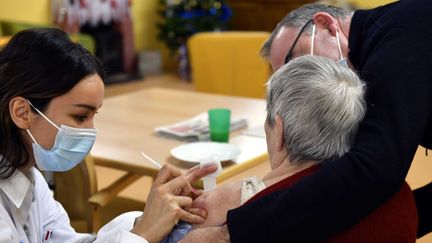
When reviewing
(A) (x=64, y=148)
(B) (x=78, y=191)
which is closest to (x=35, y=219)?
(A) (x=64, y=148)

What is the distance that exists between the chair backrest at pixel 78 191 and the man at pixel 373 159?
3.74 ft

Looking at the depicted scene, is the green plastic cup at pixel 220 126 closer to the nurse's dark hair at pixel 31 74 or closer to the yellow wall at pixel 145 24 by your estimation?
the nurse's dark hair at pixel 31 74

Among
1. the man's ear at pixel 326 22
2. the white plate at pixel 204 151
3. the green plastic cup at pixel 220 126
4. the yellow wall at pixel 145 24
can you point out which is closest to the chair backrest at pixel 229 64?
the green plastic cup at pixel 220 126

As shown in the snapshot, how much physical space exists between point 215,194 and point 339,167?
14.1 inches

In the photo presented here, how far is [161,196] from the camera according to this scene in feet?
4.54

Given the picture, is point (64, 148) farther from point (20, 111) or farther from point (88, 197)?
point (88, 197)

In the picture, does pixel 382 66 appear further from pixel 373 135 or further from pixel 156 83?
pixel 156 83

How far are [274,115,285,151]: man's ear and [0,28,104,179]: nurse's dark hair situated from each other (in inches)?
20.9

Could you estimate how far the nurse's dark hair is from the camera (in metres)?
1.37

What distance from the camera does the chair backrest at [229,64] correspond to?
3551 mm

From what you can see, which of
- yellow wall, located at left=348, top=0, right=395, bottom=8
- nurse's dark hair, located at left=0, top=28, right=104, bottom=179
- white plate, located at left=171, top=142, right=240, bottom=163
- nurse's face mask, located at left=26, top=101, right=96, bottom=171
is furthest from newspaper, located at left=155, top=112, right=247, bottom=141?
yellow wall, located at left=348, top=0, right=395, bottom=8

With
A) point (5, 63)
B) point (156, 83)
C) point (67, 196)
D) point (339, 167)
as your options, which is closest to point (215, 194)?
point (339, 167)

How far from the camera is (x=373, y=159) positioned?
3.51 feet

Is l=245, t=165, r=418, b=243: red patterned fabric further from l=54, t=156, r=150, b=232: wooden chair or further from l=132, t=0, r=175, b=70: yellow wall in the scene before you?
l=132, t=0, r=175, b=70: yellow wall
